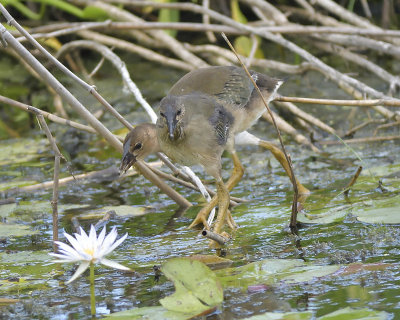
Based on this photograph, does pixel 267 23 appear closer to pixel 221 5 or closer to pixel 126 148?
pixel 221 5

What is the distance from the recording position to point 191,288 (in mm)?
2432

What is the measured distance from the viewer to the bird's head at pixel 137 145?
11.1 ft

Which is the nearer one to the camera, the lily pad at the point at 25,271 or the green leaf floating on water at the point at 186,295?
the green leaf floating on water at the point at 186,295

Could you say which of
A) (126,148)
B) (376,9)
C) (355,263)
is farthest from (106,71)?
(355,263)

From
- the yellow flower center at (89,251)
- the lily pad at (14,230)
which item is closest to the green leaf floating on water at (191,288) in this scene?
the yellow flower center at (89,251)

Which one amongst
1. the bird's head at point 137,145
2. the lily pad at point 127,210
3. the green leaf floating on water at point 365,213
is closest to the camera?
the green leaf floating on water at point 365,213

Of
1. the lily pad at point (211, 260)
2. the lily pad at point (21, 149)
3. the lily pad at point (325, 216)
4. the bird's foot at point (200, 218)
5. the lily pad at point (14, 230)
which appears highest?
the lily pad at point (21, 149)

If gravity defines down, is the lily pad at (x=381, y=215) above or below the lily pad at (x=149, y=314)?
above

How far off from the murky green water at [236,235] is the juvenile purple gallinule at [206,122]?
0.24m

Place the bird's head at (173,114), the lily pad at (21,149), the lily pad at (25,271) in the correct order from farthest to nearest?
the lily pad at (21,149) < the bird's head at (173,114) < the lily pad at (25,271)

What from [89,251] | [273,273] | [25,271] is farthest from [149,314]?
[25,271]

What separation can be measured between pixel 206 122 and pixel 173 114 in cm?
35

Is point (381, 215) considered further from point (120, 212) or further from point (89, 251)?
point (89, 251)

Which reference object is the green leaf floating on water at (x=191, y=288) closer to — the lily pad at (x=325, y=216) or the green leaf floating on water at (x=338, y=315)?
the green leaf floating on water at (x=338, y=315)
